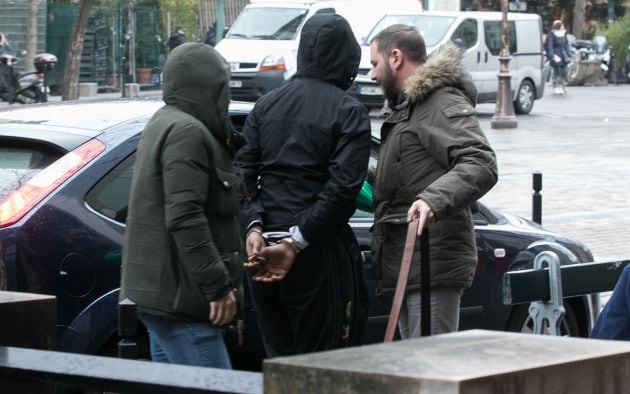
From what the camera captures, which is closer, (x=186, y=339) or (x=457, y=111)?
(x=186, y=339)

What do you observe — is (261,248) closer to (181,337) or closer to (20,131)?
(181,337)

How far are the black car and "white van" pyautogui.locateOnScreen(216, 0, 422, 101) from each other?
16920mm

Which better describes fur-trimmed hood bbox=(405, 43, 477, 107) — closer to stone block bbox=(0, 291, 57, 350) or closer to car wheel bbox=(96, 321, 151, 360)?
car wheel bbox=(96, 321, 151, 360)

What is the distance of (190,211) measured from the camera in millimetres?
3971

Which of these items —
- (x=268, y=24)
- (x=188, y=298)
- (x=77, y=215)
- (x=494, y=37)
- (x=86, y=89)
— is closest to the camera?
(x=188, y=298)

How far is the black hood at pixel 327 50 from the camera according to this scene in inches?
181

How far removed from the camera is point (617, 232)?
1195cm

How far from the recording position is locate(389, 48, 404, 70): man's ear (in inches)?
186

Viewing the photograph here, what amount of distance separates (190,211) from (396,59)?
1.19 metres

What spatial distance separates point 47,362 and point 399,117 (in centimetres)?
218

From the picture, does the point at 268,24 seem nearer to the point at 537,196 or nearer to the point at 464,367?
the point at 537,196

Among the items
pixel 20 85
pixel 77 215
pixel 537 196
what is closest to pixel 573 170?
pixel 537 196

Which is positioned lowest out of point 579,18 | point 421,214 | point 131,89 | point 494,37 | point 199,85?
point 131,89

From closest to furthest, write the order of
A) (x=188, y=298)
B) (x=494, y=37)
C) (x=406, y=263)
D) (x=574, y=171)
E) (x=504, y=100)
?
(x=188, y=298), (x=406, y=263), (x=574, y=171), (x=504, y=100), (x=494, y=37)
